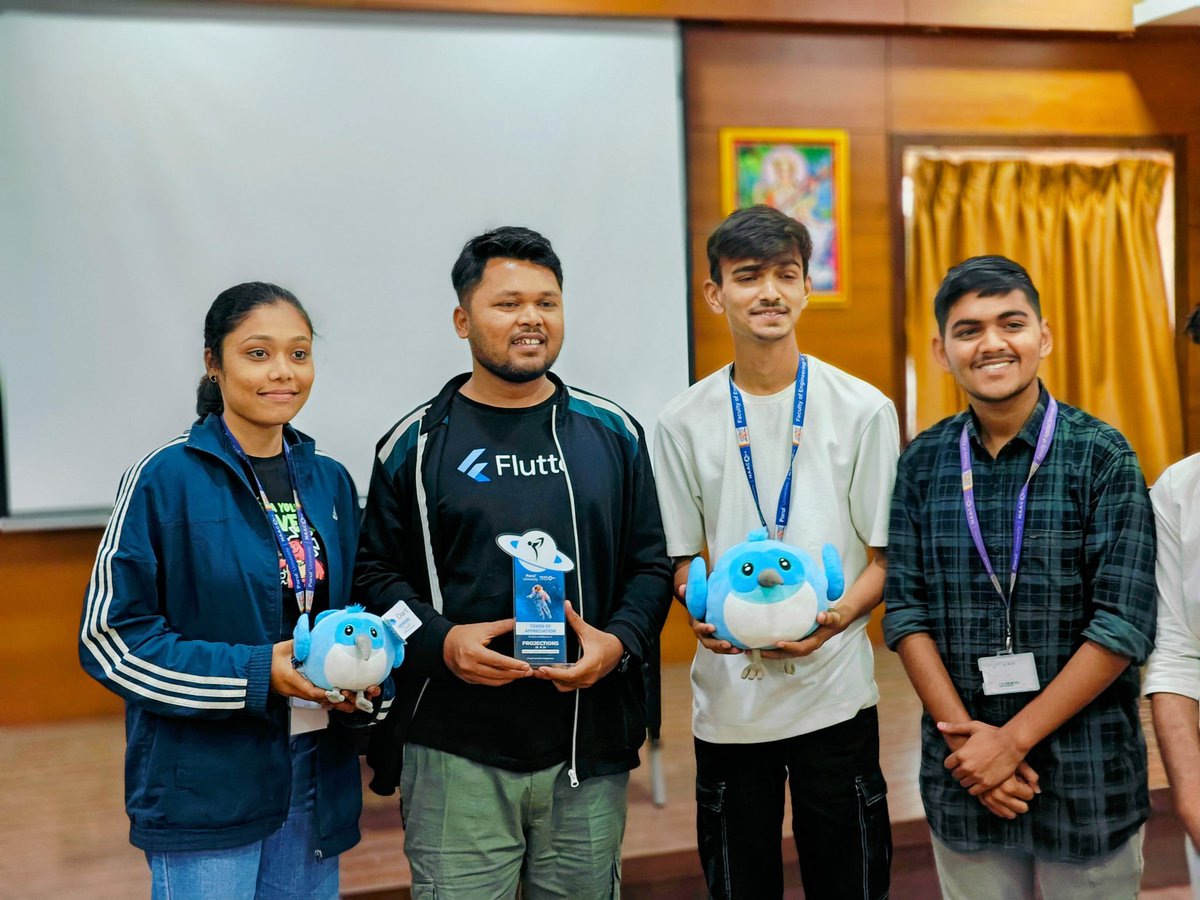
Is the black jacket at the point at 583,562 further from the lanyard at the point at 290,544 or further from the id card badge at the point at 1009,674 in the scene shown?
the id card badge at the point at 1009,674

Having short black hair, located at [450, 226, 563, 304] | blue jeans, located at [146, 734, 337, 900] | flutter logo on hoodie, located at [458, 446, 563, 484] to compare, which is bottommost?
blue jeans, located at [146, 734, 337, 900]

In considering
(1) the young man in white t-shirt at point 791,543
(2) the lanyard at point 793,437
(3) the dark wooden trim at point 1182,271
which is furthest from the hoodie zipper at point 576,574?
(3) the dark wooden trim at point 1182,271

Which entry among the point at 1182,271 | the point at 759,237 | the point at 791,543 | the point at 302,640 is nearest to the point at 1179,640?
the point at 791,543

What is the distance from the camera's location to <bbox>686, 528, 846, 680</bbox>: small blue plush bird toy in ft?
5.16

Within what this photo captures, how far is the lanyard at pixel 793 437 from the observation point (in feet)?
5.82

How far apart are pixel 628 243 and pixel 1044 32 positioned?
2.15m

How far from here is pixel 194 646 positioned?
1.54 m

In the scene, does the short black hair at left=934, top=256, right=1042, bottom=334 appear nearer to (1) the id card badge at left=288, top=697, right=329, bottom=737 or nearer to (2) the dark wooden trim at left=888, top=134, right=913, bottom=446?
(1) the id card badge at left=288, top=697, right=329, bottom=737

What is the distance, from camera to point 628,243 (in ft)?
13.4

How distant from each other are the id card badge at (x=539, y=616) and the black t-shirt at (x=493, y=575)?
6cm

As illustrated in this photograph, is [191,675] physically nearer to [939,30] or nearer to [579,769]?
[579,769]

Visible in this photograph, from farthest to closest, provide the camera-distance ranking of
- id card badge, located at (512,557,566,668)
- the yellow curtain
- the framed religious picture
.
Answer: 1. the yellow curtain
2. the framed religious picture
3. id card badge, located at (512,557,566,668)

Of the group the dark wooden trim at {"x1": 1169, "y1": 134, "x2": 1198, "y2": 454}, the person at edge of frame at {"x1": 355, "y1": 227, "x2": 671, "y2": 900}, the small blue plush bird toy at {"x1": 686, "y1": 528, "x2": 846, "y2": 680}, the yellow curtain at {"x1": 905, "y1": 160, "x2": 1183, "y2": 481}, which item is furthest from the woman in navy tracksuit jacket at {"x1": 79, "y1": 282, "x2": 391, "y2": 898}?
the dark wooden trim at {"x1": 1169, "y1": 134, "x2": 1198, "y2": 454}

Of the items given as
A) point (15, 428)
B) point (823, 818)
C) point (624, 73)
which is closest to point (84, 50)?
point (15, 428)
